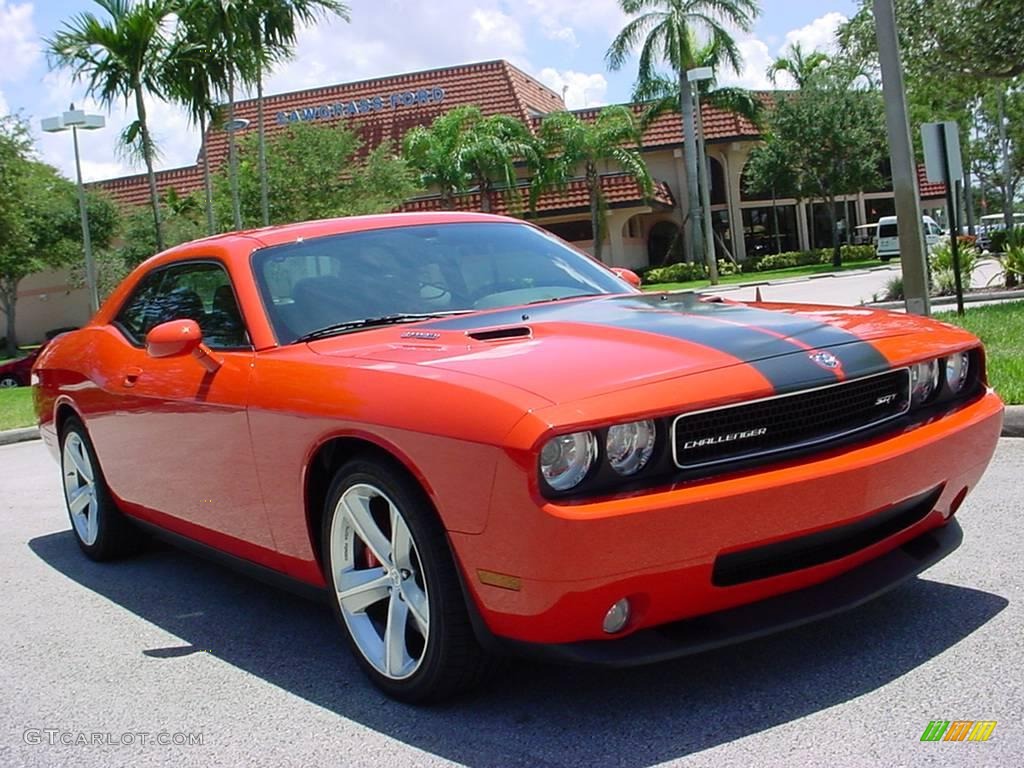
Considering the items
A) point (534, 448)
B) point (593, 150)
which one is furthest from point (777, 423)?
point (593, 150)

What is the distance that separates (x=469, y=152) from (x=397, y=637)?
36160mm

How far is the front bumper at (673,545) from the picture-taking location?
2.87m

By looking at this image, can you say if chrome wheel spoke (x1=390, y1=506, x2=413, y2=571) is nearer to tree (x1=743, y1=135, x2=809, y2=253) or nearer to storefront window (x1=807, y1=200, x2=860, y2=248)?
tree (x1=743, y1=135, x2=809, y2=253)

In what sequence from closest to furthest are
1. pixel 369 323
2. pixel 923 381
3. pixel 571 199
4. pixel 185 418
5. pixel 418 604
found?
1. pixel 418 604
2. pixel 923 381
3. pixel 369 323
4. pixel 185 418
5. pixel 571 199

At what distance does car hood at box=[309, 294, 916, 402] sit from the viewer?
3.12 meters

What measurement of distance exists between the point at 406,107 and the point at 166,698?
4243 centimetres

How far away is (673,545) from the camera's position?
2918 millimetres

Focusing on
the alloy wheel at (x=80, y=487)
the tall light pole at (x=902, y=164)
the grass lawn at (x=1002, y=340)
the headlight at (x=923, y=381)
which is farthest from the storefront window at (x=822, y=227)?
the headlight at (x=923, y=381)

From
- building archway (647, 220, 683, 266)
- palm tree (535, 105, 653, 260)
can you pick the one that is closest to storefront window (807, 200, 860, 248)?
building archway (647, 220, 683, 266)

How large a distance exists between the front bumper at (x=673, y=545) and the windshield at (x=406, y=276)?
146cm

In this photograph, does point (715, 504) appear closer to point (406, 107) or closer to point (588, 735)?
point (588, 735)

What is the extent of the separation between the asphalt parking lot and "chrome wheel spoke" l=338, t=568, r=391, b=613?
28 centimetres

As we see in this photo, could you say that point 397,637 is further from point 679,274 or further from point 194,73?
point 679,274

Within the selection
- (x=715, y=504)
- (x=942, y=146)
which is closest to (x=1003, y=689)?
(x=715, y=504)
